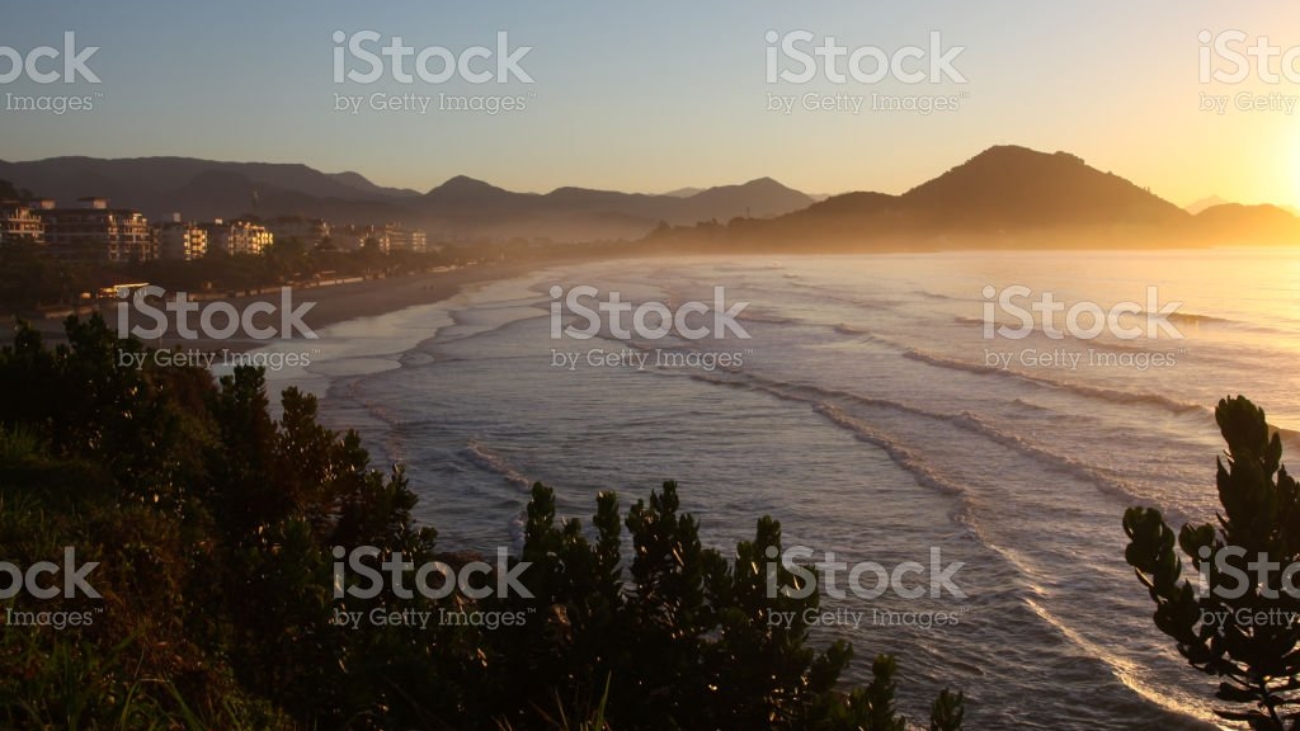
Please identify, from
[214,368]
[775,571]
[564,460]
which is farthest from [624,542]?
[214,368]

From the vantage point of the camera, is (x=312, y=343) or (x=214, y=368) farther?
(x=312, y=343)

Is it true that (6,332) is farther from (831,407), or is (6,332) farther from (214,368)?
(831,407)

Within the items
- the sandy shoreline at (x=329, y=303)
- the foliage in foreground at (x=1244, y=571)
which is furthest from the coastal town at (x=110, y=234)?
the foliage in foreground at (x=1244, y=571)

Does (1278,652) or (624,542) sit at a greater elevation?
(1278,652)

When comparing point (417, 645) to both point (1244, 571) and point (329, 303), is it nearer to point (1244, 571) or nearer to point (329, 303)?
point (1244, 571)

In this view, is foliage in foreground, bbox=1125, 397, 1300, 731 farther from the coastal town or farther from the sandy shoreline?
the coastal town

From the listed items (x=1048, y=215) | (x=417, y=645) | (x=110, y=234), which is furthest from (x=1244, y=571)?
(x=1048, y=215)

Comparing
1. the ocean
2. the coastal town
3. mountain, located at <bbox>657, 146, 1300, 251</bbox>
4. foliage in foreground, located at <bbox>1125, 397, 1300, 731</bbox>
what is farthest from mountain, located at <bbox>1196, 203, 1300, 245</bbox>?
foliage in foreground, located at <bbox>1125, 397, 1300, 731</bbox>
